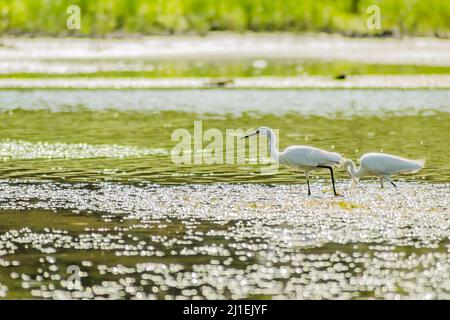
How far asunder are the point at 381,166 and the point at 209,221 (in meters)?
2.95

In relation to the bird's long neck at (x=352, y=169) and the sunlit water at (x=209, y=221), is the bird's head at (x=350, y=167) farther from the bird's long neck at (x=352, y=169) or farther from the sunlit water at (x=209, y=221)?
the sunlit water at (x=209, y=221)

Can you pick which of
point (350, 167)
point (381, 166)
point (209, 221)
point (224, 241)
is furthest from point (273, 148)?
point (224, 241)

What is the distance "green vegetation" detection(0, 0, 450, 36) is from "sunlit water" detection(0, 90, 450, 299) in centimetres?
2124

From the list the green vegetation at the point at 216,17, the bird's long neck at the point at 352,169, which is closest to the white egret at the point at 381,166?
the bird's long neck at the point at 352,169

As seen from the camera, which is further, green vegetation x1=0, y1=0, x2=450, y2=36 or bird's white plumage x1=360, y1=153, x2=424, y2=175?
green vegetation x1=0, y1=0, x2=450, y2=36

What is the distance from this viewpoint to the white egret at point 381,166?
1417cm

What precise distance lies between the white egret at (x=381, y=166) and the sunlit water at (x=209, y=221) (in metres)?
0.21

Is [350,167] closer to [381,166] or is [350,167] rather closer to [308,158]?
[381,166]

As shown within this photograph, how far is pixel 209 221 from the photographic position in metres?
12.2

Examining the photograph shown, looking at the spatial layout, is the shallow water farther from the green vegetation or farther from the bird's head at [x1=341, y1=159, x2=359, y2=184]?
the green vegetation

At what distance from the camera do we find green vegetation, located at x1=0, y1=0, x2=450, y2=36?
4312 cm

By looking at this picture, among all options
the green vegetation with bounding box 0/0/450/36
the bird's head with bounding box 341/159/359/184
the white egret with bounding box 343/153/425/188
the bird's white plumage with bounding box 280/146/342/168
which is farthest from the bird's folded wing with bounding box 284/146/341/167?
the green vegetation with bounding box 0/0/450/36
